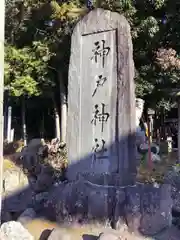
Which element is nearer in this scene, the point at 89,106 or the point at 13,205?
the point at 89,106

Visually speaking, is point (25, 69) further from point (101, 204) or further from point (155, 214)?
point (155, 214)

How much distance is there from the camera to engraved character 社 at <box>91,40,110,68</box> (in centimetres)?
533

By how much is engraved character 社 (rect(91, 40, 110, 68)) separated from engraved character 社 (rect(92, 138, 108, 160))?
140 centimetres

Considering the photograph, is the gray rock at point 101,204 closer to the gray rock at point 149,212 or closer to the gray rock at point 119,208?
the gray rock at point 119,208

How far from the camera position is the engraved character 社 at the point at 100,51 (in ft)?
17.5

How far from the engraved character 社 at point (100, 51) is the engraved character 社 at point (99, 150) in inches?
55.1

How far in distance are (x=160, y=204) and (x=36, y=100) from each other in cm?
1154

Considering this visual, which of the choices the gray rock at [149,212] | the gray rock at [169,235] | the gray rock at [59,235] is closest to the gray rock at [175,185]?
the gray rock at [169,235]

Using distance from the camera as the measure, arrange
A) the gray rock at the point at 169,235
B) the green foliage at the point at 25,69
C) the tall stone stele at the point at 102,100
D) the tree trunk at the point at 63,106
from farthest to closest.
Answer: the tree trunk at the point at 63,106 → the green foliage at the point at 25,69 → the tall stone stele at the point at 102,100 → the gray rock at the point at 169,235

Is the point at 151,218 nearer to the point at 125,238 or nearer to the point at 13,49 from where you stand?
the point at 125,238

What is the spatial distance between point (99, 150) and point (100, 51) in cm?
177

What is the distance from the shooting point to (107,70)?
5.27 meters

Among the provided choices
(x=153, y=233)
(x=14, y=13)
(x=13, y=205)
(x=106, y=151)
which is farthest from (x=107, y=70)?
(x=14, y=13)

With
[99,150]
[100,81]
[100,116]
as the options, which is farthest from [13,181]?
[100,81]
